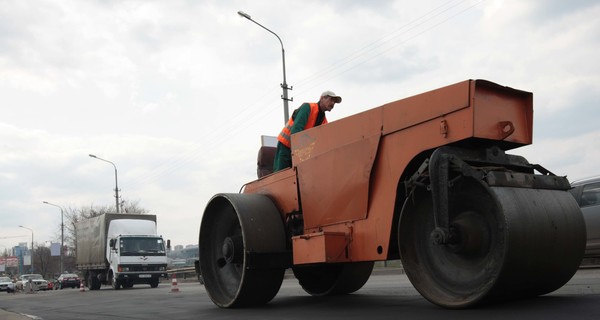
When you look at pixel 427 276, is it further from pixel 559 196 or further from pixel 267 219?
pixel 267 219

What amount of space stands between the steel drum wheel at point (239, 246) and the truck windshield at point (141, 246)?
17.5 m

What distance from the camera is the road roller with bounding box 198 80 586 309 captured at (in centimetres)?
445

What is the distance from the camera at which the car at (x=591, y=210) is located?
34.4 feet

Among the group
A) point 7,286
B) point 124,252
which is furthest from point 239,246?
point 7,286

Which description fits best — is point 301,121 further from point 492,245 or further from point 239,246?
point 492,245

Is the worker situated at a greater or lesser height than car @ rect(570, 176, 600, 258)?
greater

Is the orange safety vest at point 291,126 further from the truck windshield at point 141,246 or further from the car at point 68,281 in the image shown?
the car at point 68,281

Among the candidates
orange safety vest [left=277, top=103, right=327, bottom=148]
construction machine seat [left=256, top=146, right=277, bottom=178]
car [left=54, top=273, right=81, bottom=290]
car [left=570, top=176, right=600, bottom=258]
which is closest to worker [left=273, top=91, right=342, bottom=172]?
orange safety vest [left=277, top=103, right=327, bottom=148]

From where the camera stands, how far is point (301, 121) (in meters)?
6.93

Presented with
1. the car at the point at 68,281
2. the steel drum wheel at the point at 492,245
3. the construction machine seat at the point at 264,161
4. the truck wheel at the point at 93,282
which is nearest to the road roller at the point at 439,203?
the steel drum wheel at the point at 492,245

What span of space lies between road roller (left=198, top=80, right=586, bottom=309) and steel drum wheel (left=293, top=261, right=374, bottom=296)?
1.31 meters

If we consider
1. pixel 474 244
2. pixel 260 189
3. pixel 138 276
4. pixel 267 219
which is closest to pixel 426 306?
pixel 474 244

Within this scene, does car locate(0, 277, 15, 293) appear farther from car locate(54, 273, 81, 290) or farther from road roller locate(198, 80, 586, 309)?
road roller locate(198, 80, 586, 309)

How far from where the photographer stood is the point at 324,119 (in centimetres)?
724
